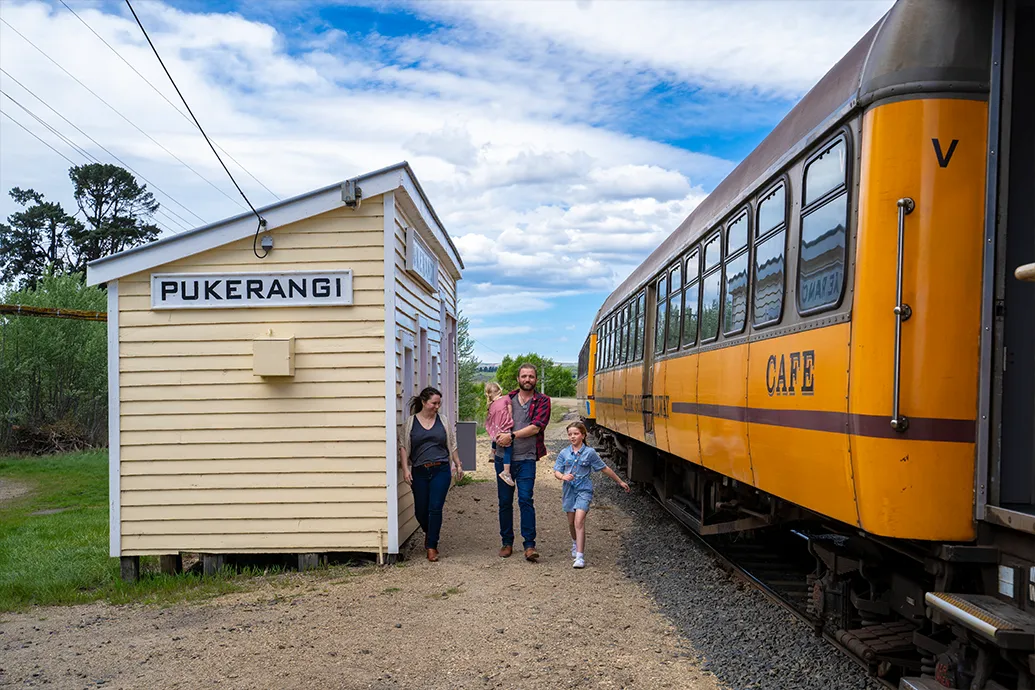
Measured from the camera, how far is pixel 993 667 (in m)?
3.93

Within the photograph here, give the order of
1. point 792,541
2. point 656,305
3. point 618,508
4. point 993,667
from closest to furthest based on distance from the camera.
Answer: point 993,667
point 792,541
point 656,305
point 618,508

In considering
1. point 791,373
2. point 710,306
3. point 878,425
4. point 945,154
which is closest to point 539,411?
point 710,306

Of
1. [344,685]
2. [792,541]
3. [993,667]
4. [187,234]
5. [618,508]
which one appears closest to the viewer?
[993,667]

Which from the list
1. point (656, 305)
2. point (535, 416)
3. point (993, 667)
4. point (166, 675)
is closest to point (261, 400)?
point (535, 416)

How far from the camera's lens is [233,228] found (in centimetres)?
876

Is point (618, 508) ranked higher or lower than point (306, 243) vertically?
lower

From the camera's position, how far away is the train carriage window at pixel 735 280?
646cm

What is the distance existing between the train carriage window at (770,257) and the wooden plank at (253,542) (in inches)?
171

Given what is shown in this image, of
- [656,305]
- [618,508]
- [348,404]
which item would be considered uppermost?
[656,305]

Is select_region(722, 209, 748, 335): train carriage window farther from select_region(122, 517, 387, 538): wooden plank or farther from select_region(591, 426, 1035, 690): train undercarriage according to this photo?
select_region(122, 517, 387, 538): wooden plank

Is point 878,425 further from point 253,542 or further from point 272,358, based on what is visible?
point 253,542

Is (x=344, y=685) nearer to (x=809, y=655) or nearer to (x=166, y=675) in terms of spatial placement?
(x=166, y=675)

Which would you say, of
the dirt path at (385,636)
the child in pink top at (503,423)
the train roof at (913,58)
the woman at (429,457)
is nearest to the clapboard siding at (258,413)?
the woman at (429,457)

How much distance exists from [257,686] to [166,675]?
664mm
